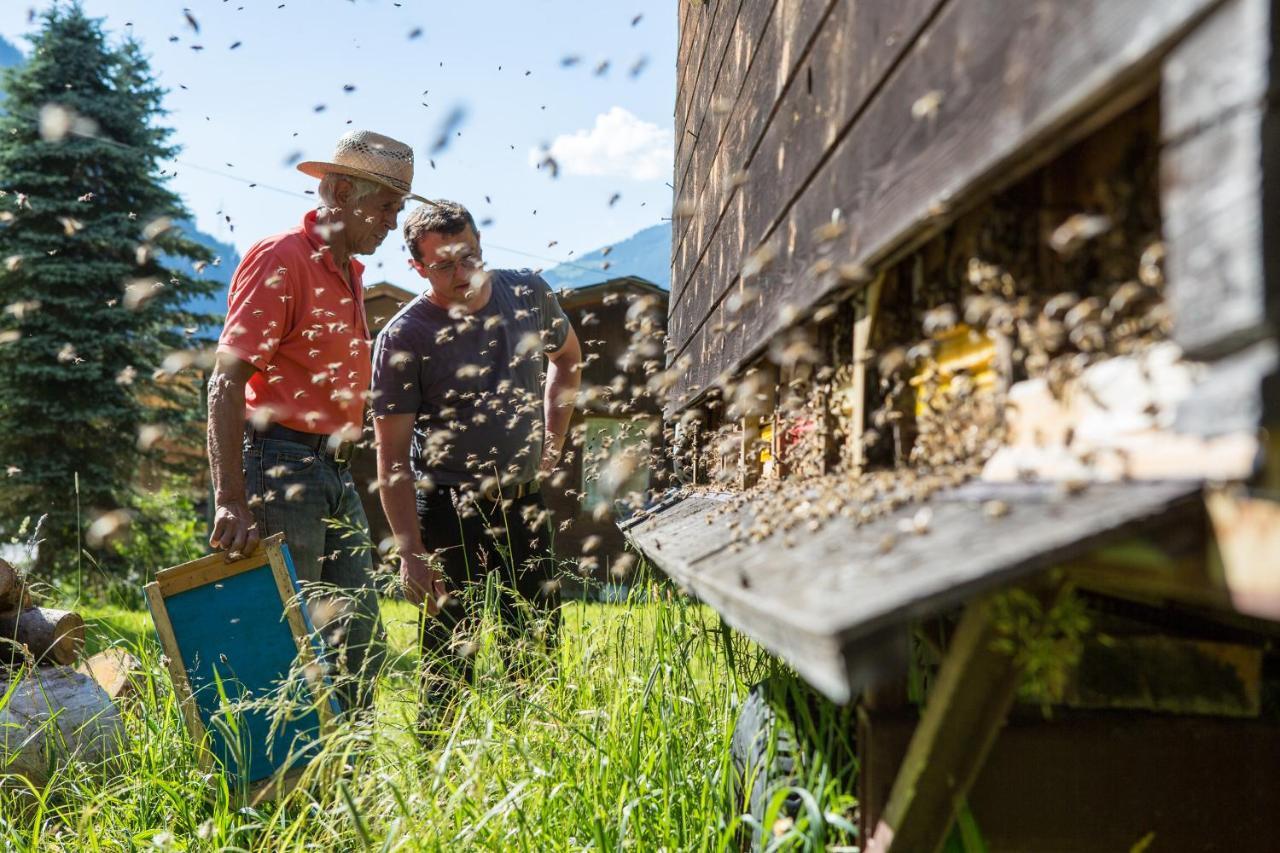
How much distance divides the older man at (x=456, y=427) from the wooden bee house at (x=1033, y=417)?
1.86 meters

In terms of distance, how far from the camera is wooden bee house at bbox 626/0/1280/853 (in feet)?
3.08

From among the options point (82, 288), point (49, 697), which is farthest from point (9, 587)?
point (82, 288)

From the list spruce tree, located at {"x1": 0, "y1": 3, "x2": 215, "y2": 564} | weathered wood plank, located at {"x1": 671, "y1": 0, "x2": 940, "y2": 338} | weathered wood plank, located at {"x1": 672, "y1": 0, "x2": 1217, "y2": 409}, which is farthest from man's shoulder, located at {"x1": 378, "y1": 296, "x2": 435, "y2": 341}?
spruce tree, located at {"x1": 0, "y1": 3, "x2": 215, "y2": 564}

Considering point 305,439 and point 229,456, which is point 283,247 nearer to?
point 305,439

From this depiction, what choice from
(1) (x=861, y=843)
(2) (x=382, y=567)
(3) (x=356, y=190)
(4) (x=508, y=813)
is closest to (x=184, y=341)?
(3) (x=356, y=190)

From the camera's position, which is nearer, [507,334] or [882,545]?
[882,545]

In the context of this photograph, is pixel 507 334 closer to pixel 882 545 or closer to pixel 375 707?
pixel 375 707

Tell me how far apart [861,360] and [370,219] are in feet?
9.81

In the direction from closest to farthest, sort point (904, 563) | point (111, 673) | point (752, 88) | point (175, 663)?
point (904, 563), point (752, 88), point (175, 663), point (111, 673)

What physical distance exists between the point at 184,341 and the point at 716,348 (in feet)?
35.2

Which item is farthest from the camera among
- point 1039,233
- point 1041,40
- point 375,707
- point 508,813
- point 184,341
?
point 184,341

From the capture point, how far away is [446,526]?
4203mm

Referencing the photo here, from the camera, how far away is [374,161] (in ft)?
13.8

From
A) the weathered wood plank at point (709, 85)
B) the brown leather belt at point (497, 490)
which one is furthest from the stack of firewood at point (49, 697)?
the weathered wood plank at point (709, 85)
